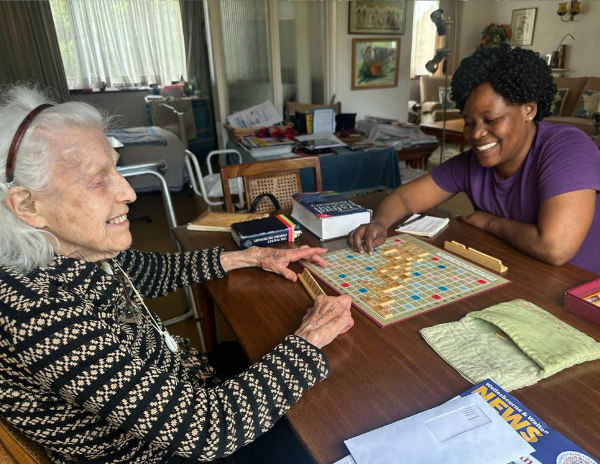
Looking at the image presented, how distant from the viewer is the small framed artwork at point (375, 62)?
13.7 feet

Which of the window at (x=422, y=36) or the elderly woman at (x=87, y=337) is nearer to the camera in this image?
the elderly woman at (x=87, y=337)

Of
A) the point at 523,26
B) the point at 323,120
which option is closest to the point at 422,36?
the point at 523,26

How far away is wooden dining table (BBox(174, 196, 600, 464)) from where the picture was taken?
68cm

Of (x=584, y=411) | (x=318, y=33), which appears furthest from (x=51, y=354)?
(x=318, y=33)

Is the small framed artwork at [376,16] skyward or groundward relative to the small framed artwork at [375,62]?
skyward

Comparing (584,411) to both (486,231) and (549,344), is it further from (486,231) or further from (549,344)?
(486,231)

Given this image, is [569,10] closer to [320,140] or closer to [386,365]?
[320,140]

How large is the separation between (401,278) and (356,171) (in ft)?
6.32

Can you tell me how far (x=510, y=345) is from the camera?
84cm

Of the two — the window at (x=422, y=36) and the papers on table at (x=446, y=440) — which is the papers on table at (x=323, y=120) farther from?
the window at (x=422, y=36)

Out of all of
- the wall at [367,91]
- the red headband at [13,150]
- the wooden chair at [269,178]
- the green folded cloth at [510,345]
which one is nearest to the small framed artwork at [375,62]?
the wall at [367,91]

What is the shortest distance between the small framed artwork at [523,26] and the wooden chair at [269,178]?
7100 millimetres

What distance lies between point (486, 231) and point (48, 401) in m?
A: 1.37

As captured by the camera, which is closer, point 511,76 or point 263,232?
point 511,76
